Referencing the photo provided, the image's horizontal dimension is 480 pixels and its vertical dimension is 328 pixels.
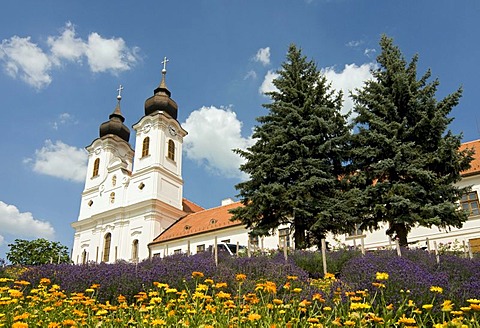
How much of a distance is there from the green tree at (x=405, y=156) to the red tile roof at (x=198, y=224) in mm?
14244

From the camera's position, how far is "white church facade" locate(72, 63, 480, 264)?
112 ft

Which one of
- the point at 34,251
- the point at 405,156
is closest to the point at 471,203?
the point at 405,156

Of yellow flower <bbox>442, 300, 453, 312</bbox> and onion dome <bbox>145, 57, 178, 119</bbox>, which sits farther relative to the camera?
onion dome <bbox>145, 57, 178, 119</bbox>

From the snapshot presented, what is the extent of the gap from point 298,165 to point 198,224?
730 inches

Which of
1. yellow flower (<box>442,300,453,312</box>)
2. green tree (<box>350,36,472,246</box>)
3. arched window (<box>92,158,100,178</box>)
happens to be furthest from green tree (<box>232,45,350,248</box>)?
arched window (<box>92,158,100,178</box>)

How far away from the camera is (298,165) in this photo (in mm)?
17016

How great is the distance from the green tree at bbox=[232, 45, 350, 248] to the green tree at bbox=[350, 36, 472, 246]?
104 centimetres

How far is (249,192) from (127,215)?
74.9 ft

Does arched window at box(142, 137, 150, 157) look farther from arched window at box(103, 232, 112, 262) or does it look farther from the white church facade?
arched window at box(103, 232, 112, 262)

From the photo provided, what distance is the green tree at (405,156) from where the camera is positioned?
51.9 ft

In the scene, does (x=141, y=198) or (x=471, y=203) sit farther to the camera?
(x=141, y=198)

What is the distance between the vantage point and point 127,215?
3766cm

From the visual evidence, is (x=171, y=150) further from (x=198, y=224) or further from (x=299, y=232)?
(x=299, y=232)

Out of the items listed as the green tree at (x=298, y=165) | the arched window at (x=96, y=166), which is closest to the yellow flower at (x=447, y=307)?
the green tree at (x=298, y=165)
